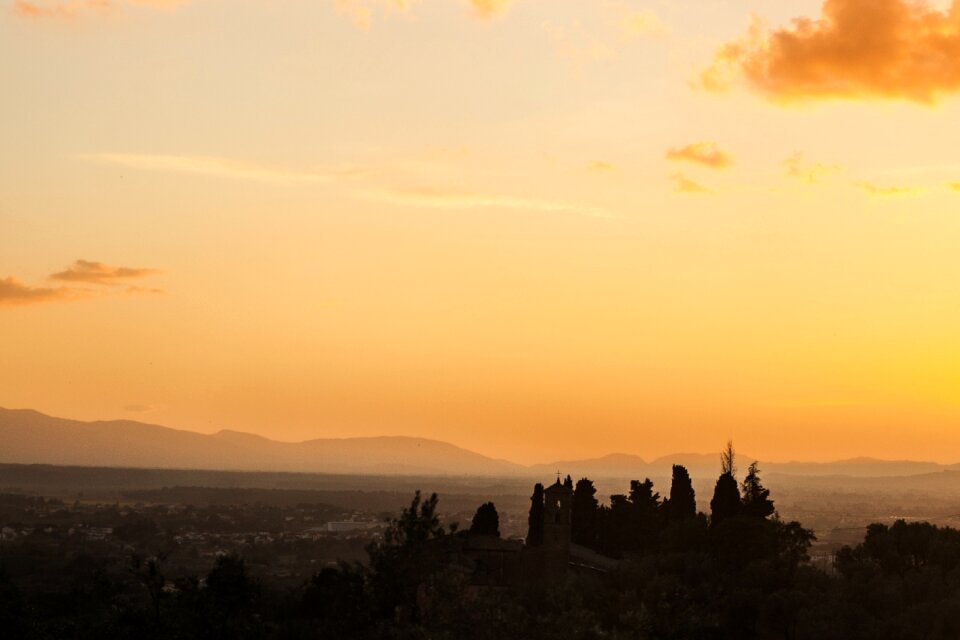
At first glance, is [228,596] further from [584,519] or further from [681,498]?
[681,498]

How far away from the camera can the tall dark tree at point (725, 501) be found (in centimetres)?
5797

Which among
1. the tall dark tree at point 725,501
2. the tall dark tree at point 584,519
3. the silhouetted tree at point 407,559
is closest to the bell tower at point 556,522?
the tall dark tree at point 584,519

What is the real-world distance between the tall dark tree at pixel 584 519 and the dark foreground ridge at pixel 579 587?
8 centimetres

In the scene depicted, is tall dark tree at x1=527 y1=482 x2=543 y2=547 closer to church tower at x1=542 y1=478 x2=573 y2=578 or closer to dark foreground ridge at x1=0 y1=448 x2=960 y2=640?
dark foreground ridge at x1=0 y1=448 x2=960 y2=640

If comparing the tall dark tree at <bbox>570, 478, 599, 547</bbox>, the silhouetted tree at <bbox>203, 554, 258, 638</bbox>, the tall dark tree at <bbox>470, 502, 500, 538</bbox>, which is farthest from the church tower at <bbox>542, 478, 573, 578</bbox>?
the silhouetted tree at <bbox>203, 554, 258, 638</bbox>

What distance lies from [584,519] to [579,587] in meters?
15.2

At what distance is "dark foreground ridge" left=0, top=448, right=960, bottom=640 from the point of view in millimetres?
35750

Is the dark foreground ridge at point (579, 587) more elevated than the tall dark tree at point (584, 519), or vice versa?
the tall dark tree at point (584, 519)

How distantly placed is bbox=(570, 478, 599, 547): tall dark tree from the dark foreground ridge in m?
0.08

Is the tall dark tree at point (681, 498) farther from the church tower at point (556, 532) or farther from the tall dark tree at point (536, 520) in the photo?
the church tower at point (556, 532)

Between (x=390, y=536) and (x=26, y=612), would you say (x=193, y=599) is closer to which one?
(x=390, y=536)

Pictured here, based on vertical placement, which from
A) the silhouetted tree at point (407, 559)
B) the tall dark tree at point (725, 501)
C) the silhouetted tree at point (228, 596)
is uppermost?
the tall dark tree at point (725, 501)

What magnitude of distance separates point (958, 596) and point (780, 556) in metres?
10.7

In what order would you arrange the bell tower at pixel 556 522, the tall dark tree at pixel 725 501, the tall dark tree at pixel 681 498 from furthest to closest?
the tall dark tree at pixel 681 498 → the tall dark tree at pixel 725 501 → the bell tower at pixel 556 522
